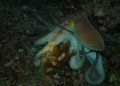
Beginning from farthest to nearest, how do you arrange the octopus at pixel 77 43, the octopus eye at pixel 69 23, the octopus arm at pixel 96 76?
1. the octopus eye at pixel 69 23
2. the octopus at pixel 77 43
3. the octopus arm at pixel 96 76

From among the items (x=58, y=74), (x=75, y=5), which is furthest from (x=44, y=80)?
(x=75, y=5)

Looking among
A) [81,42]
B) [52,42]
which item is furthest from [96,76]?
[52,42]

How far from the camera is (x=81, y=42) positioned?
7.06 feet

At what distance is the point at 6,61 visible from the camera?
9.38ft

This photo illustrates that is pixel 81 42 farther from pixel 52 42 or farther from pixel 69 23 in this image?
pixel 52 42

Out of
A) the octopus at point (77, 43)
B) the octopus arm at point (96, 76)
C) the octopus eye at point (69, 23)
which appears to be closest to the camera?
the octopus arm at point (96, 76)

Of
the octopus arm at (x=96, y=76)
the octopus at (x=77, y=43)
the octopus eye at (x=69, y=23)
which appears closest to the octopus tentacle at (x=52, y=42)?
the octopus at (x=77, y=43)

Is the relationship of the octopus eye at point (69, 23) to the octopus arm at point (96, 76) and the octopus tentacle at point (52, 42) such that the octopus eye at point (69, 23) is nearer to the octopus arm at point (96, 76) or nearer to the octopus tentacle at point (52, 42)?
the octopus tentacle at point (52, 42)

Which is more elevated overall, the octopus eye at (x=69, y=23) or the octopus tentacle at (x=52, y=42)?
the octopus eye at (x=69, y=23)

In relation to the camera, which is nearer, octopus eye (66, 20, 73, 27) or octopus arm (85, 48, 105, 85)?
octopus arm (85, 48, 105, 85)

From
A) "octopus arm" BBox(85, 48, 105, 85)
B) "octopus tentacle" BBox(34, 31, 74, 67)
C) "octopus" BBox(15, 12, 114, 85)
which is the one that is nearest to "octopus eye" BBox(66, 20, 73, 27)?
"octopus" BBox(15, 12, 114, 85)

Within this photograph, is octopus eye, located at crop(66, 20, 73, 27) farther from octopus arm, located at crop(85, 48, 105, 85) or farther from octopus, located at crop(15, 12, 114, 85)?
octopus arm, located at crop(85, 48, 105, 85)

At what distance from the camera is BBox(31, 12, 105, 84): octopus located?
2035mm

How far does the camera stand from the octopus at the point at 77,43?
2096mm
